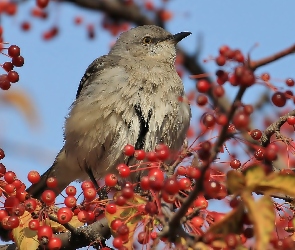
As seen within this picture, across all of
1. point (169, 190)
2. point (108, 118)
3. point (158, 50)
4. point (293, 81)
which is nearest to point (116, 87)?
point (108, 118)

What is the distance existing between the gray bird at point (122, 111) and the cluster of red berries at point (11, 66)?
1.88 metres

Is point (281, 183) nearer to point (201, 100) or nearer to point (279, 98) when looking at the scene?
point (279, 98)

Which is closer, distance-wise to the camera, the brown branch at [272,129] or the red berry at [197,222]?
the red berry at [197,222]

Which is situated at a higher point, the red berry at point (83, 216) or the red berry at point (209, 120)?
the red berry at point (209, 120)

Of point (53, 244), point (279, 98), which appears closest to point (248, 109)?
point (279, 98)

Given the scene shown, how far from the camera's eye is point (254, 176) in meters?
1.99

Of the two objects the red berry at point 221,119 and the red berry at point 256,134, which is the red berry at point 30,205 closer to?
the red berry at point 256,134

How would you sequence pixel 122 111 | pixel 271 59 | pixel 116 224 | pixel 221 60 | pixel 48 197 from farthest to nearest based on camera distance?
pixel 122 111, pixel 48 197, pixel 116 224, pixel 221 60, pixel 271 59

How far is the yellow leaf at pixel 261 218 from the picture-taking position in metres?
1.82

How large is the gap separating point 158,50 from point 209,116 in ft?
14.6

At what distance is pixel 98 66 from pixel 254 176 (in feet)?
14.9

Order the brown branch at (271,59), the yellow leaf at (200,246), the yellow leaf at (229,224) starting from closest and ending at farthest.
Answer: the brown branch at (271,59) → the yellow leaf at (229,224) → the yellow leaf at (200,246)

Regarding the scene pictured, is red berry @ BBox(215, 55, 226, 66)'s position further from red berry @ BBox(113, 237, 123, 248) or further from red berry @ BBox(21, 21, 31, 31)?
red berry @ BBox(21, 21, 31, 31)

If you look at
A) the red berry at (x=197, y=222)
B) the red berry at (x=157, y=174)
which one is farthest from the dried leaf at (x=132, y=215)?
the red berry at (x=197, y=222)
